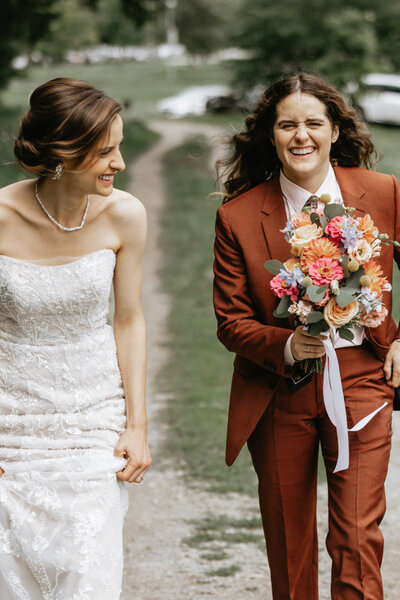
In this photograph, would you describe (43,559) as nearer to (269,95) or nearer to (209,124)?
(269,95)

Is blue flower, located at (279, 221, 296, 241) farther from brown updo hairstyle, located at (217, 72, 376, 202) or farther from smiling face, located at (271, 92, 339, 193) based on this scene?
brown updo hairstyle, located at (217, 72, 376, 202)

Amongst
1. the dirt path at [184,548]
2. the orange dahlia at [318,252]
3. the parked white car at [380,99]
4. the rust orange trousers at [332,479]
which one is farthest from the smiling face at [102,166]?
the parked white car at [380,99]

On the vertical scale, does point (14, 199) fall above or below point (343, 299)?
above

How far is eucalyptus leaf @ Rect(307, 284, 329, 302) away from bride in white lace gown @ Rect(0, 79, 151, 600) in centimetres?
71

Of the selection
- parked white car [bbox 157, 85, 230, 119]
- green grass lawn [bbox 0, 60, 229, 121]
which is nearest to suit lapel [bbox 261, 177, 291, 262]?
parked white car [bbox 157, 85, 230, 119]

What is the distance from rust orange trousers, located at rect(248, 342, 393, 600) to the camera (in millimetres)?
3412

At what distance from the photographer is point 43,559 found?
3.10m

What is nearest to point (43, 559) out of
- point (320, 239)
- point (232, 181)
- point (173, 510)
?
point (320, 239)

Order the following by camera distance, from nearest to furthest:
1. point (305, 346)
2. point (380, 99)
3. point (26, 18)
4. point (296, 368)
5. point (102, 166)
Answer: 1. point (102, 166)
2. point (305, 346)
3. point (296, 368)
4. point (26, 18)
5. point (380, 99)

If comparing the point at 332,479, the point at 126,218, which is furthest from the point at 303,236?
the point at 332,479

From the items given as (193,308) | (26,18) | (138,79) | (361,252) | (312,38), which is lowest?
(193,308)

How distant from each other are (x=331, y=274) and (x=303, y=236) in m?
0.18

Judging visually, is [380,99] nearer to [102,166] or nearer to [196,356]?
[196,356]

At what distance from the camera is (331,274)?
9.91 feet
